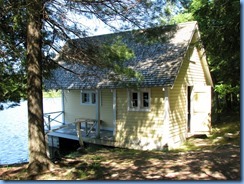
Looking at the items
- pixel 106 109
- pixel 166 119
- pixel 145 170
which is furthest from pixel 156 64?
pixel 145 170

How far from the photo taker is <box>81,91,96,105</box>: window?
16.3 meters

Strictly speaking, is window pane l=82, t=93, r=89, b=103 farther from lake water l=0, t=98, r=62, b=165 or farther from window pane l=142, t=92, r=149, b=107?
window pane l=142, t=92, r=149, b=107

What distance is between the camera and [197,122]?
46.4 ft

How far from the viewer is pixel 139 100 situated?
1353cm

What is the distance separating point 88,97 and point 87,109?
26.2 inches

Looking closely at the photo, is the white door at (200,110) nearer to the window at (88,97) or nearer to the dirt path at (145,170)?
the window at (88,97)

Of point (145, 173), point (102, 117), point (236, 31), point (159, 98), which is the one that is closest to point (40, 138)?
point (145, 173)

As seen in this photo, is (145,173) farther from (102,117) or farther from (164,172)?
(102,117)

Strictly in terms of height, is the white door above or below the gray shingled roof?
below

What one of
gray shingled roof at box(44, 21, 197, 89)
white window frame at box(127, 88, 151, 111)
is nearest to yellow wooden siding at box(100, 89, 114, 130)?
gray shingled roof at box(44, 21, 197, 89)

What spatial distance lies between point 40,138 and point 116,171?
209cm

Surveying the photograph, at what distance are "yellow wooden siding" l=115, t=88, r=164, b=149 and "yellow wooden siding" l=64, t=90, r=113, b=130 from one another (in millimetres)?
1301

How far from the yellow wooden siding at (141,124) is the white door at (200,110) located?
7.00 ft

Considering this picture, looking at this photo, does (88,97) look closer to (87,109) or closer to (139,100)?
(87,109)
